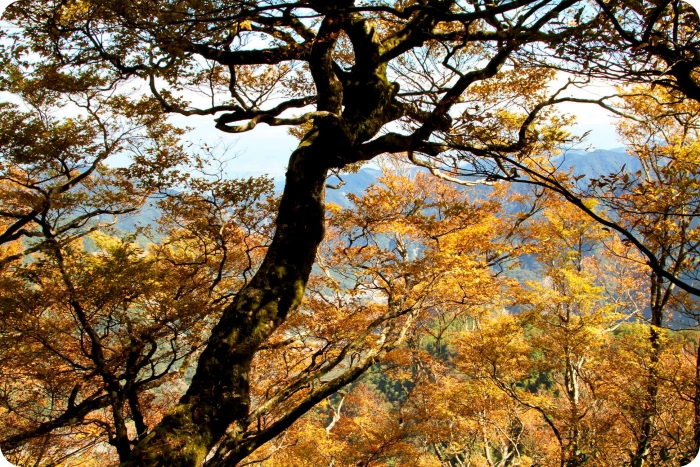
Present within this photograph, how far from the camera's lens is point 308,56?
3.46 meters

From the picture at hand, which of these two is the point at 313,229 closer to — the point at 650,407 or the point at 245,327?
the point at 245,327

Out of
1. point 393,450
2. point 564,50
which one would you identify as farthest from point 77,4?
point 393,450

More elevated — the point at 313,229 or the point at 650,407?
the point at 313,229

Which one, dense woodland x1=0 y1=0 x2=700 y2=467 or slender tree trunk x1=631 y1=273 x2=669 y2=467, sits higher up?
dense woodland x1=0 y1=0 x2=700 y2=467

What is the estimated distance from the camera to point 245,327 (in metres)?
2.66

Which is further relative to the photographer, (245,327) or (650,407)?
(650,407)

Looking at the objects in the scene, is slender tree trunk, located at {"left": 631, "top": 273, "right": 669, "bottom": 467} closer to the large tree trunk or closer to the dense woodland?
A: the dense woodland

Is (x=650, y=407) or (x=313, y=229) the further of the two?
(x=650, y=407)

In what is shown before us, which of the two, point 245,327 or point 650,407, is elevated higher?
point 245,327

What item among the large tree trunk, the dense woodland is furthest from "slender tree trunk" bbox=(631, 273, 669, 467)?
the large tree trunk

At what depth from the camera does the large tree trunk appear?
2.31m

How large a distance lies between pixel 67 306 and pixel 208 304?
1579mm

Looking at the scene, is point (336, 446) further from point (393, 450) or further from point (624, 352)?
point (624, 352)

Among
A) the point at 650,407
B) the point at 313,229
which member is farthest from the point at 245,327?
the point at 650,407
